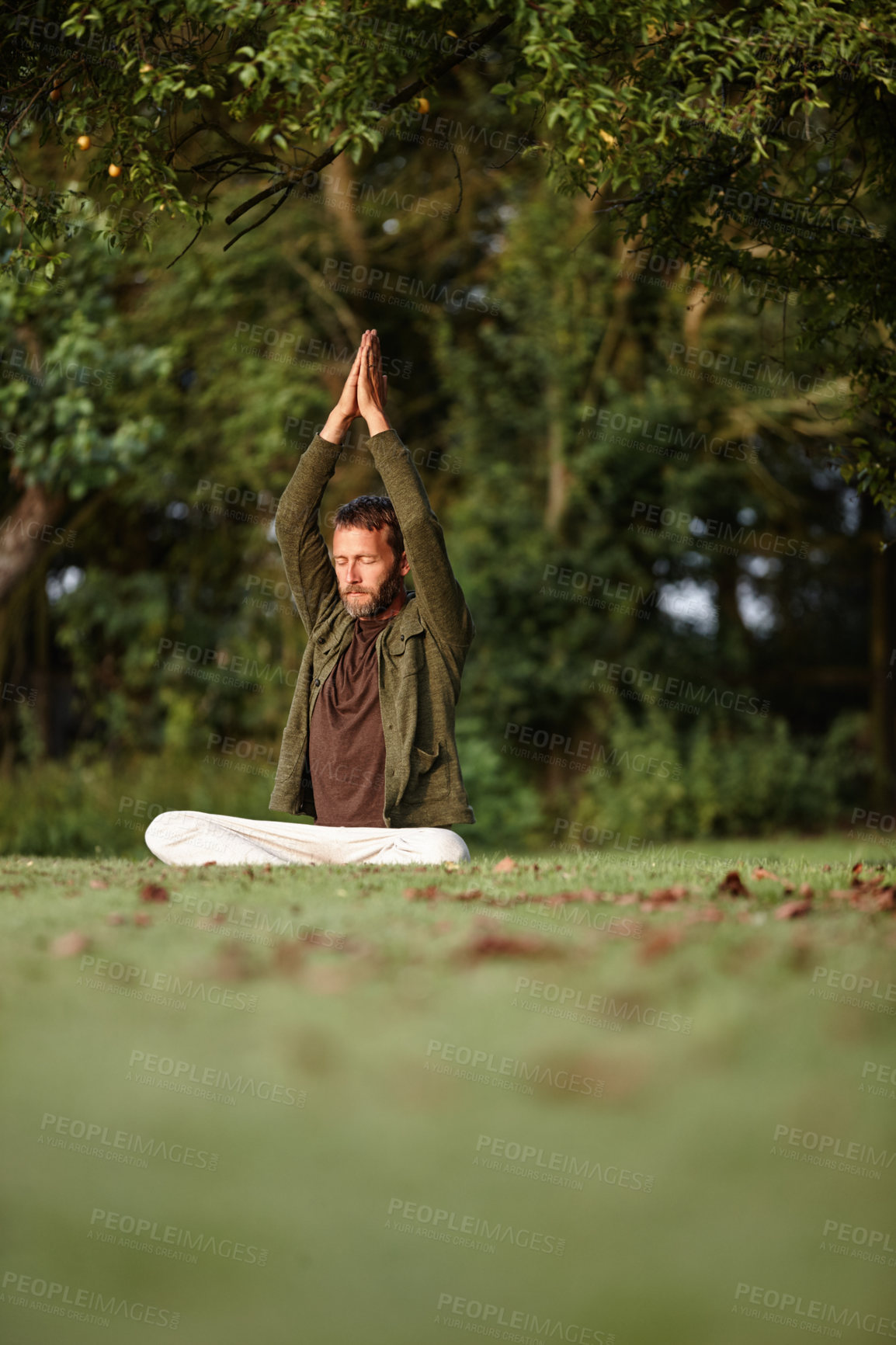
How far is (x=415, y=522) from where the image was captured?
514 centimetres

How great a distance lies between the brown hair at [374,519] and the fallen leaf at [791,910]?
7.84 feet

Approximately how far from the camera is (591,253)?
51.1ft

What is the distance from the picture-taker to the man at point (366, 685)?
522 cm

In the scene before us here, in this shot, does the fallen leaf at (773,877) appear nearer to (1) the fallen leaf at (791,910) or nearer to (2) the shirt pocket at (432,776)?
(1) the fallen leaf at (791,910)

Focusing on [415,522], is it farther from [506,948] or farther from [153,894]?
[506,948]

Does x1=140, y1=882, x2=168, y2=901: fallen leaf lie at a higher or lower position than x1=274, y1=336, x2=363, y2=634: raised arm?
lower

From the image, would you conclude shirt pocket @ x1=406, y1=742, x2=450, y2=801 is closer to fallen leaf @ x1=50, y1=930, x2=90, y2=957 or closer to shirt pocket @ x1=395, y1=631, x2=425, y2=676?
shirt pocket @ x1=395, y1=631, x2=425, y2=676

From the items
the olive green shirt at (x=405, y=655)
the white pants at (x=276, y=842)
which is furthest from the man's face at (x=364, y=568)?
the white pants at (x=276, y=842)

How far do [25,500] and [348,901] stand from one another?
11202 mm

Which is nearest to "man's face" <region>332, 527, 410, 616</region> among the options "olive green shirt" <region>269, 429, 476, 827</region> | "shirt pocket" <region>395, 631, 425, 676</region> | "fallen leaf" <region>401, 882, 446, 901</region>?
"olive green shirt" <region>269, 429, 476, 827</region>

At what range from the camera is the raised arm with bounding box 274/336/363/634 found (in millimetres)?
5434

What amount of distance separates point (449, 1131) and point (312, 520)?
356 centimetres

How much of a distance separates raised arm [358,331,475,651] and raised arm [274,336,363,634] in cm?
7

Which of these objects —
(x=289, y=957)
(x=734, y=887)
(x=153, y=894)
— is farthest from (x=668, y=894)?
(x=153, y=894)
